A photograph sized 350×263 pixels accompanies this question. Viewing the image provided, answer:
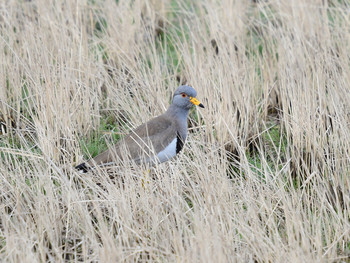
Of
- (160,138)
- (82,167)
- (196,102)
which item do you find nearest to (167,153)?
(160,138)

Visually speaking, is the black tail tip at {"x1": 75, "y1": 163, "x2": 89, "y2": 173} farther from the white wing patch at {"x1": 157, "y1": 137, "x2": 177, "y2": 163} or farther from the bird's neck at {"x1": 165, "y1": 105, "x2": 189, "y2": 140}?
the bird's neck at {"x1": 165, "y1": 105, "x2": 189, "y2": 140}

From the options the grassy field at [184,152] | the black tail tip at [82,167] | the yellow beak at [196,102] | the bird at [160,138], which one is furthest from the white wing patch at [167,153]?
the black tail tip at [82,167]

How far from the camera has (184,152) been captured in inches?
181

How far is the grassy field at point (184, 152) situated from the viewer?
3.29 metres

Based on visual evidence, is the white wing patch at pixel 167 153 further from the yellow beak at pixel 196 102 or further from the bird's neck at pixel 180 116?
the yellow beak at pixel 196 102

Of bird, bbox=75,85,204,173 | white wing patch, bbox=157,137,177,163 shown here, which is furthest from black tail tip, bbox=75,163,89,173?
white wing patch, bbox=157,137,177,163

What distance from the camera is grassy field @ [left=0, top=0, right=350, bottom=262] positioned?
3289mm

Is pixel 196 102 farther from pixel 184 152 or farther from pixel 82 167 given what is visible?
pixel 82 167

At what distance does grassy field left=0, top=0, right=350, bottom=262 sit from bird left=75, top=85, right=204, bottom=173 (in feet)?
0.36

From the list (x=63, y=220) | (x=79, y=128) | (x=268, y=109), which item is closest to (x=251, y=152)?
(x=268, y=109)

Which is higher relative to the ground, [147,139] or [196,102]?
[196,102]

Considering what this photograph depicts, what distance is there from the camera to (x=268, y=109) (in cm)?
559

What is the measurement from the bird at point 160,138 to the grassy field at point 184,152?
Result: 109 mm

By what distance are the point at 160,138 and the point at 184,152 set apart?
36 centimetres
